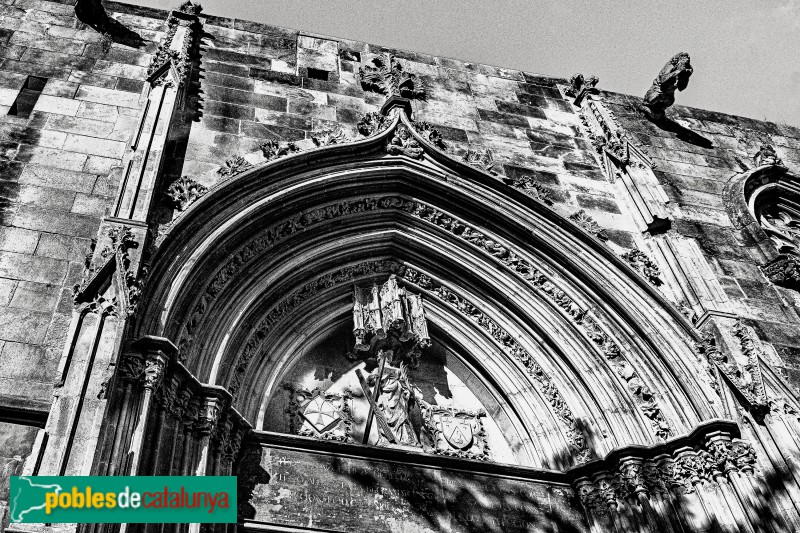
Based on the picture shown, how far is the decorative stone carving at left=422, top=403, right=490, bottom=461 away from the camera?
8906 mm

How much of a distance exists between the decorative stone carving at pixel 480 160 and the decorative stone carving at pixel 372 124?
3.88ft

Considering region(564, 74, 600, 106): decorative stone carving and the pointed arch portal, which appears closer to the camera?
the pointed arch portal

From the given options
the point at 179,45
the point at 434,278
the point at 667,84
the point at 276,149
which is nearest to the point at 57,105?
the point at 179,45

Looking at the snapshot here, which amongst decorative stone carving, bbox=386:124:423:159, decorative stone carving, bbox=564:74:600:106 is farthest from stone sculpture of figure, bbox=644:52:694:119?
decorative stone carving, bbox=386:124:423:159

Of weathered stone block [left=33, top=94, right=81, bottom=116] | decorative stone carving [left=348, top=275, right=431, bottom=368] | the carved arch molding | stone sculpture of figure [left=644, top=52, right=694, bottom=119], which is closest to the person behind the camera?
the carved arch molding

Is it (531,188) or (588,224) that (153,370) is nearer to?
(531,188)

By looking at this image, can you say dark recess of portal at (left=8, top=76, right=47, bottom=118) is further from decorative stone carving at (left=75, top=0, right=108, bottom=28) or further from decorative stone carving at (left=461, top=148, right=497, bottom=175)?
decorative stone carving at (left=461, top=148, right=497, bottom=175)

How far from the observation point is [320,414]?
8.77 metres

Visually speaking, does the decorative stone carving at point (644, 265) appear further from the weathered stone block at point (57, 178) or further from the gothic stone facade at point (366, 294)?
the weathered stone block at point (57, 178)

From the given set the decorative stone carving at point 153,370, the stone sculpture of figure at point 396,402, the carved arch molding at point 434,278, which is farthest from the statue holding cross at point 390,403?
the decorative stone carving at point 153,370

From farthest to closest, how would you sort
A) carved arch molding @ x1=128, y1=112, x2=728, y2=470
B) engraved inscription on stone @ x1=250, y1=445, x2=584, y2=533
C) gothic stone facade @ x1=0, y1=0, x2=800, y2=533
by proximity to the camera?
carved arch molding @ x1=128, y1=112, x2=728, y2=470 → engraved inscription on stone @ x1=250, y1=445, x2=584, y2=533 → gothic stone facade @ x1=0, y1=0, x2=800, y2=533

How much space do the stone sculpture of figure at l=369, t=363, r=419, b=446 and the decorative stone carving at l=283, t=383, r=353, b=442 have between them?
0.38m

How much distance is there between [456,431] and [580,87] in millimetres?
6781

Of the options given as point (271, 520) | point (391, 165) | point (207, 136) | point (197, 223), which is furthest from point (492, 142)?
point (271, 520)
